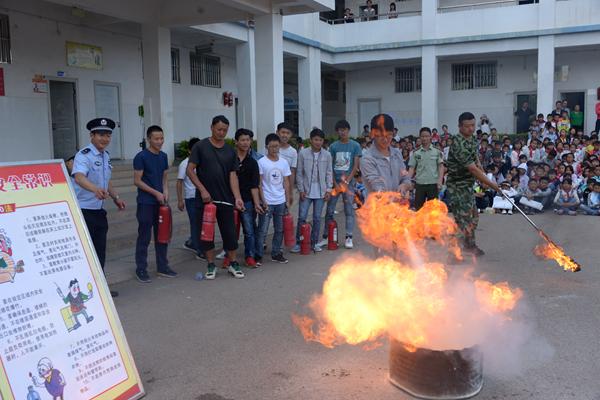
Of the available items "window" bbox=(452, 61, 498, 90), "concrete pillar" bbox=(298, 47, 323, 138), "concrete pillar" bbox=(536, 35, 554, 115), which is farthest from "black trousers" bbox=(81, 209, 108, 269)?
"window" bbox=(452, 61, 498, 90)

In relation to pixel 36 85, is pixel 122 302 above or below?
below

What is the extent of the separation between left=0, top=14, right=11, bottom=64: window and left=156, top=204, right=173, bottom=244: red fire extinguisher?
709cm

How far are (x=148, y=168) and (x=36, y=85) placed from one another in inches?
276

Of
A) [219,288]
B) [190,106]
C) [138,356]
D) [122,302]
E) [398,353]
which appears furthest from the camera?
[190,106]

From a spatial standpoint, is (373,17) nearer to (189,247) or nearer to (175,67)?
(175,67)

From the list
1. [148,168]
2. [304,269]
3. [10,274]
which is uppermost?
[148,168]

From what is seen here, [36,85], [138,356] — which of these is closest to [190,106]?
[36,85]

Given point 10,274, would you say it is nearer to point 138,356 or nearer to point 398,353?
point 138,356

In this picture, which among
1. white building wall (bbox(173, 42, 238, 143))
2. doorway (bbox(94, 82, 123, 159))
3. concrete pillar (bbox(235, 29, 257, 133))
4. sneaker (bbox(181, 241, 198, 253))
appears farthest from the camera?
white building wall (bbox(173, 42, 238, 143))

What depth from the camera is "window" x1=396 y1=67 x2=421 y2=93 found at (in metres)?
25.5

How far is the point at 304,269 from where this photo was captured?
7594mm

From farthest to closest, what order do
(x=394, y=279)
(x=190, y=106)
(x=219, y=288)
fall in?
(x=190, y=106), (x=219, y=288), (x=394, y=279)

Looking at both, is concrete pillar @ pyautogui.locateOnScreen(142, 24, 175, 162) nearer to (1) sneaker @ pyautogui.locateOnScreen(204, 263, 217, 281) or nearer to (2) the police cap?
(1) sneaker @ pyautogui.locateOnScreen(204, 263, 217, 281)

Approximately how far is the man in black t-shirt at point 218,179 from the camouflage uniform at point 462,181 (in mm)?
2986
